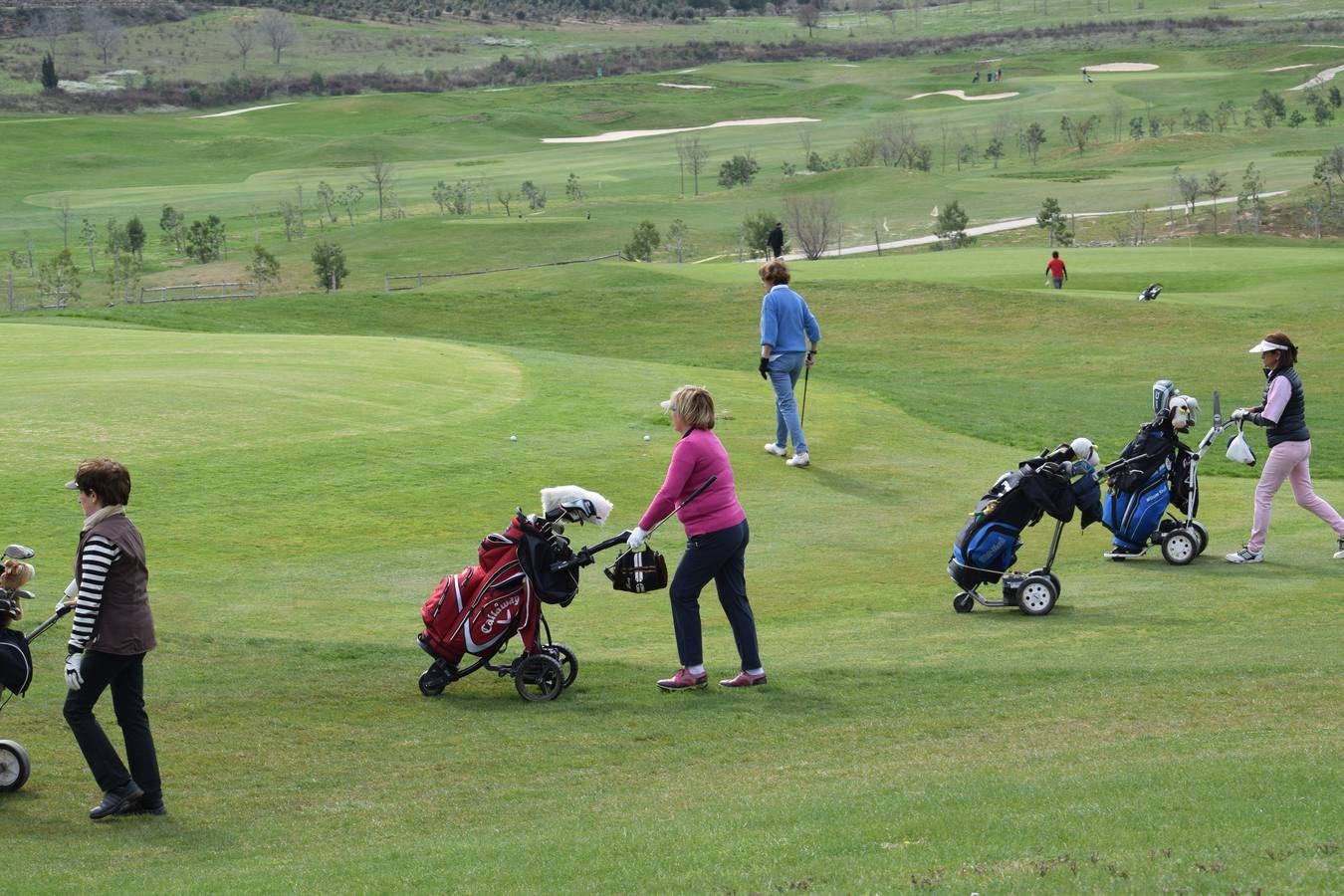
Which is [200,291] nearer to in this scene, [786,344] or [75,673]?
[786,344]

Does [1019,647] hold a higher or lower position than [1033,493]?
lower

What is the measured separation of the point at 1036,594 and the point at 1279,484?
365 cm

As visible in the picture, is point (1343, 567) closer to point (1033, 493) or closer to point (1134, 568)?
point (1134, 568)

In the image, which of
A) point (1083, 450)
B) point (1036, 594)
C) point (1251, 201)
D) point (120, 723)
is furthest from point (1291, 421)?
point (1251, 201)

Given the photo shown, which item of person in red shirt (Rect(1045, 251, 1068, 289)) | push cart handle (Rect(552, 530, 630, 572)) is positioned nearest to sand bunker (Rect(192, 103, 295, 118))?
person in red shirt (Rect(1045, 251, 1068, 289))

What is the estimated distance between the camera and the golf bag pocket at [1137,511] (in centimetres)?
1631

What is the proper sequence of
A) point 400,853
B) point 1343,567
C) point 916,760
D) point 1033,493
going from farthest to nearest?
point 1343,567, point 1033,493, point 916,760, point 400,853

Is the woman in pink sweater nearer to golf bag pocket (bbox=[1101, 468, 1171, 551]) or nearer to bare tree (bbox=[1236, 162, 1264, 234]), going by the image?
golf bag pocket (bbox=[1101, 468, 1171, 551])

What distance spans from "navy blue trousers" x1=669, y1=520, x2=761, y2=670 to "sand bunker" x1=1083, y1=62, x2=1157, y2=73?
179 meters

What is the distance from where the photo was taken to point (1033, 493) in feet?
46.6

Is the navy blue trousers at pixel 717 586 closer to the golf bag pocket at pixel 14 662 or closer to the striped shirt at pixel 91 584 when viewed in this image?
the striped shirt at pixel 91 584

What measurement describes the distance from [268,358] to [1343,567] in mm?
18112

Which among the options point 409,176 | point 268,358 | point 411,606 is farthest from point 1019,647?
point 409,176

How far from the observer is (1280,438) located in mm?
16109
